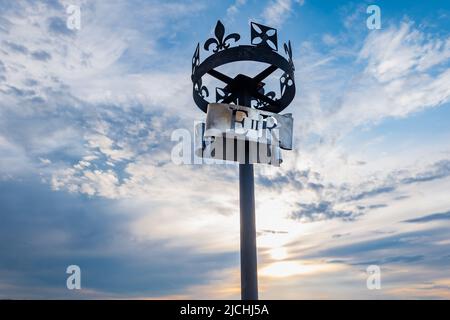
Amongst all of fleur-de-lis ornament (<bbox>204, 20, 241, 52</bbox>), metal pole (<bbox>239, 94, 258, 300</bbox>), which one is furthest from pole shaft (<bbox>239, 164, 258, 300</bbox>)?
fleur-de-lis ornament (<bbox>204, 20, 241, 52</bbox>)

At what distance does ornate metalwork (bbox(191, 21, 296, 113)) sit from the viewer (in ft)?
22.3

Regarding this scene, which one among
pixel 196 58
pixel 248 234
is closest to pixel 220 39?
pixel 196 58

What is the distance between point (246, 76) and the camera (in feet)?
24.2

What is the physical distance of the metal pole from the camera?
20.6 feet

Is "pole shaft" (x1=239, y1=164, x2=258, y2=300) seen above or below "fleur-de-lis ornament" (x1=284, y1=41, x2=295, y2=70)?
below

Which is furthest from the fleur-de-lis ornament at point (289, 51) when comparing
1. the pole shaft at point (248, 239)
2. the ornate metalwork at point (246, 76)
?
the pole shaft at point (248, 239)

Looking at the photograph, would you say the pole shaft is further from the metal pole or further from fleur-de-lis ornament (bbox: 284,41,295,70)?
fleur-de-lis ornament (bbox: 284,41,295,70)

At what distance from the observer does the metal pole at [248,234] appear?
6.27 meters

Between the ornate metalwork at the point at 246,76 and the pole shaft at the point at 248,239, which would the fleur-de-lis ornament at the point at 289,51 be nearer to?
the ornate metalwork at the point at 246,76

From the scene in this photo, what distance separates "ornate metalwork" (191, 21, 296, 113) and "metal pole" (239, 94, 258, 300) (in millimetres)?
1629

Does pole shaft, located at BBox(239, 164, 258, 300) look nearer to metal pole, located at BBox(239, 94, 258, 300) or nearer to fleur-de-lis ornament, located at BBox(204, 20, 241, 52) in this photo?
metal pole, located at BBox(239, 94, 258, 300)
